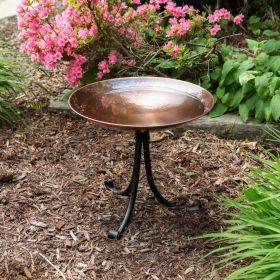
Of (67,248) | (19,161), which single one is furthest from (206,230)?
(19,161)

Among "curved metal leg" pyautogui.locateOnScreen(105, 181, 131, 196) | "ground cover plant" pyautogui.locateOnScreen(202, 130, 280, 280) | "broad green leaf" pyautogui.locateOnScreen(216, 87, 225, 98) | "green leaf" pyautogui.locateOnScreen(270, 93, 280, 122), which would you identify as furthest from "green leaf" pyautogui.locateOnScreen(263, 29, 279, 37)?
"ground cover plant" pyautogui.locateOnScreen(202, 130, 280, 280)

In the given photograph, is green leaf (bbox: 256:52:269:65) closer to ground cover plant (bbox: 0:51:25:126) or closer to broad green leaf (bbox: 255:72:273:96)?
broad green leaf (bbox: 255:72:273:96)

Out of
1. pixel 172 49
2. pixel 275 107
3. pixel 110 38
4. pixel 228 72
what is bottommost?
pixel 275 107

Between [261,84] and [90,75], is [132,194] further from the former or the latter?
[90,75]

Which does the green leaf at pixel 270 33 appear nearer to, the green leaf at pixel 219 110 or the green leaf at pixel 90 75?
the green leaf at pixel 219 110

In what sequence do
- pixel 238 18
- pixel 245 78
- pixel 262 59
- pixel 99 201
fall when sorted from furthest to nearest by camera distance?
1. pixel 238 18
2. pixel 262 59
3. pixel 245 78
4. pixel 99 201

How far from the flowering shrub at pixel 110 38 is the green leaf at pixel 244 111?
1.82 feet

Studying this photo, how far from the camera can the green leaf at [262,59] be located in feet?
13.9

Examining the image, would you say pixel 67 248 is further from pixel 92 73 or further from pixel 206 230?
pixel 92 73

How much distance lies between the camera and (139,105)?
9.88 ft

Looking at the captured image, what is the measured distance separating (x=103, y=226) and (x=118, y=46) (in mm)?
1965

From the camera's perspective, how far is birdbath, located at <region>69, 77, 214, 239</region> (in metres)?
2.80

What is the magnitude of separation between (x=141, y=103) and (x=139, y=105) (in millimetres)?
31

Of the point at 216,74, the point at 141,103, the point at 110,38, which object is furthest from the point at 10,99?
the point at 141,103
